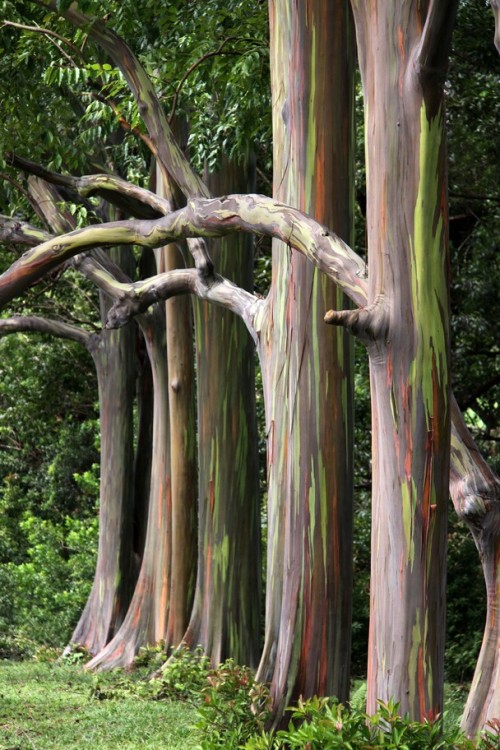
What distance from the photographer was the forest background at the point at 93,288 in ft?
34.2

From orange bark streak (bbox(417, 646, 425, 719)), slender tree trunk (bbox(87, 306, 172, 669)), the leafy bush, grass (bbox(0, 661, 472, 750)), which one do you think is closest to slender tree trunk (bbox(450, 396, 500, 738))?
grass (bbox(0, 661, 472, 750))

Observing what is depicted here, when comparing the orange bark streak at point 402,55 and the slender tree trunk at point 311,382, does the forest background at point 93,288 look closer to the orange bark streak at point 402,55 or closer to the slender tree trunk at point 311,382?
the slender tree trunk at point 311,382

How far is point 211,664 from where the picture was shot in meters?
12.0

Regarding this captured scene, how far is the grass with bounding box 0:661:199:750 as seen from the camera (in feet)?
29.9

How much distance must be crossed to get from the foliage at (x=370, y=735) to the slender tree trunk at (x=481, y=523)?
2.62 meters

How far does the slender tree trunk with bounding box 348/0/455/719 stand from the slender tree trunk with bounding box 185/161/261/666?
5958mm

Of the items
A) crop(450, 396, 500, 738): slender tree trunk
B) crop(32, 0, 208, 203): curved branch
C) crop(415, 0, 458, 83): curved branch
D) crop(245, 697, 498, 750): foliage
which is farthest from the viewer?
crop(32, 0, 208, 203): curved branch

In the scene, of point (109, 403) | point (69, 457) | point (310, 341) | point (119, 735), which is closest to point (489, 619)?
point (310, 341)

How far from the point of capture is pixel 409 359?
6168 mm

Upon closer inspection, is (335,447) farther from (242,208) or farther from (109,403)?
(109,403)

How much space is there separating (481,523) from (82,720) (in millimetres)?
4267

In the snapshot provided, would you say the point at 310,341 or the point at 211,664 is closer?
the point at 310,341

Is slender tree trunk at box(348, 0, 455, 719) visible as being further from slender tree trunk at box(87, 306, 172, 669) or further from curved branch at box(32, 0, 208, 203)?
slender tree trunk at box(87, 306, 172, 669)

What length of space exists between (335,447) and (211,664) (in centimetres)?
429
